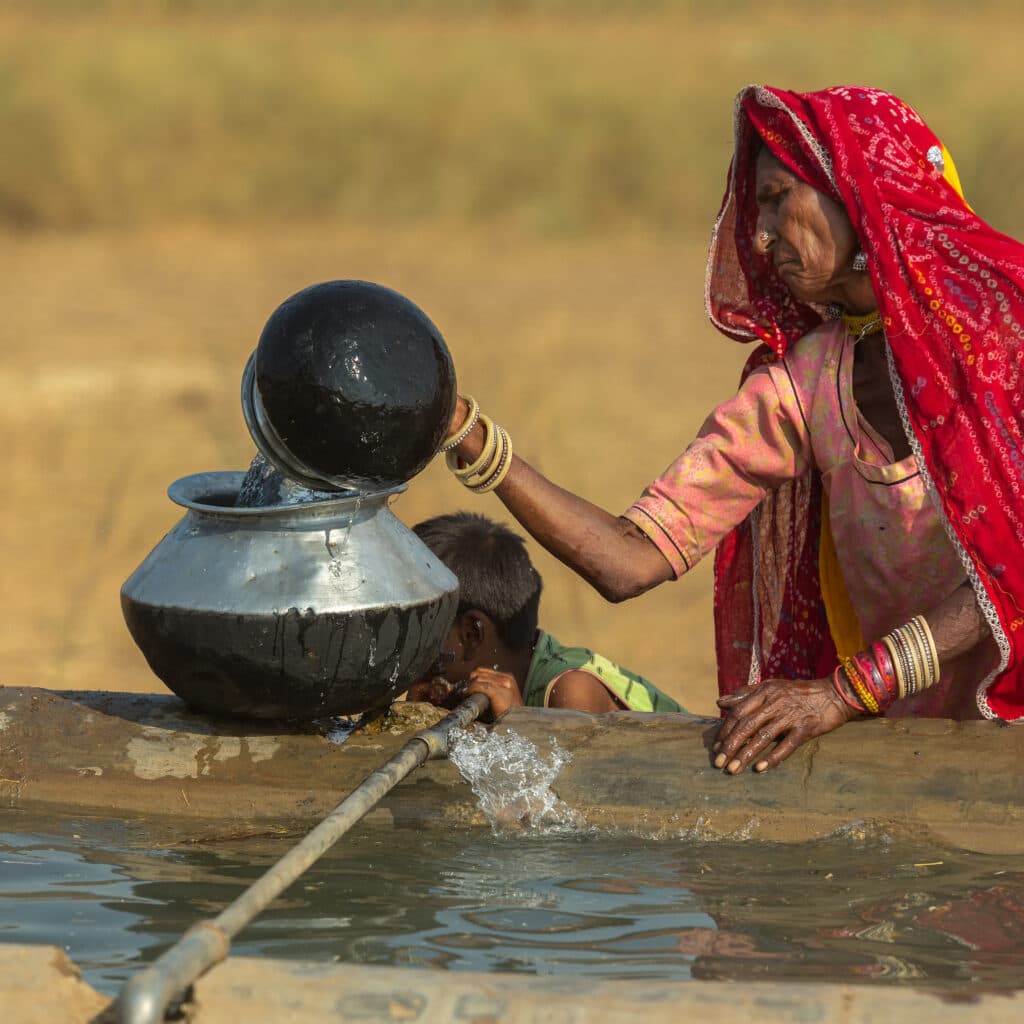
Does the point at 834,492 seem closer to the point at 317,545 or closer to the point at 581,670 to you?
the point at 581,670

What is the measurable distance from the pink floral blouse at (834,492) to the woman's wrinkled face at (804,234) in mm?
187

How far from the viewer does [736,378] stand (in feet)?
41.1

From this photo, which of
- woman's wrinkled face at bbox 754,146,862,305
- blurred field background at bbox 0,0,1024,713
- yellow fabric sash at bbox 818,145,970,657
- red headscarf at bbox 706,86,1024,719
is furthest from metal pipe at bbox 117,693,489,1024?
blurred field background at bbox 0,0,1024,713

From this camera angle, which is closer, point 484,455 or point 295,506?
point 295,506

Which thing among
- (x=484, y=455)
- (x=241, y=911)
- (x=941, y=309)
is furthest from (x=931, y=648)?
(x=241, y=911)

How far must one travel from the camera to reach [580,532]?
12.7 ft

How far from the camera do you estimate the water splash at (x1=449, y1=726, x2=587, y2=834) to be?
3564 mm

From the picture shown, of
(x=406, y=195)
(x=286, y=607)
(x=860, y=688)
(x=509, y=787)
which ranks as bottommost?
(x=509, y=787)

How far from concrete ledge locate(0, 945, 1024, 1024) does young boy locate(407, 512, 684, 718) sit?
198 cm

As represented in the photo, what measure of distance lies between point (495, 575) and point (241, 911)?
222cm

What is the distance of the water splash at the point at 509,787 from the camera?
3.56m

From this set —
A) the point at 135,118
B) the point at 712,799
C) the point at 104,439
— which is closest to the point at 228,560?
the point at 712,799

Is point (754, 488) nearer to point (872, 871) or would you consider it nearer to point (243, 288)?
point (872, 871)

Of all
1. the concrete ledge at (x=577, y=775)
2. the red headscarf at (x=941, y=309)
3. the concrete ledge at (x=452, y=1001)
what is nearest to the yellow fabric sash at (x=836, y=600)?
the red headscarf at (x=941, y=309)
